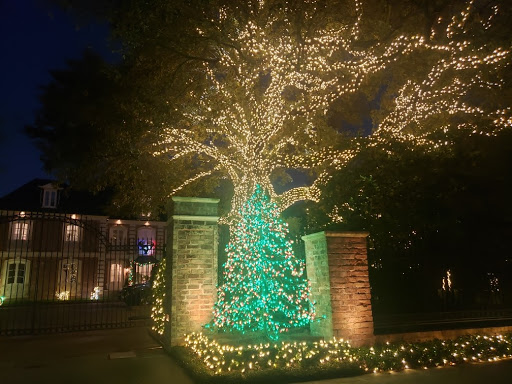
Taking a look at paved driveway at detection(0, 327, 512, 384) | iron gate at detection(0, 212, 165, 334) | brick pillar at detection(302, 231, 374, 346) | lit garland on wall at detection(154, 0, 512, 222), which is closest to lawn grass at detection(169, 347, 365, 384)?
paved driveway at detection(0, 327, 512, 384)

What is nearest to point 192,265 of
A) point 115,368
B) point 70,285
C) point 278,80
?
point 115,368

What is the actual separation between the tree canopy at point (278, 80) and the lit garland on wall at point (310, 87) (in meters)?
0.04

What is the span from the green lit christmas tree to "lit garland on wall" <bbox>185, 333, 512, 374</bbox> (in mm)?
616

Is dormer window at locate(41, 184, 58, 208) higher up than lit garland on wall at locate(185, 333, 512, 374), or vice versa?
dormer window at locate(41, 184, 58, 208)

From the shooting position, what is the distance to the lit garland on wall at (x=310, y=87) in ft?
28.4

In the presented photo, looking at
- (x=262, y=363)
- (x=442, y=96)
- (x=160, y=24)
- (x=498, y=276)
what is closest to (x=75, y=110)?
(x=160, y=24)

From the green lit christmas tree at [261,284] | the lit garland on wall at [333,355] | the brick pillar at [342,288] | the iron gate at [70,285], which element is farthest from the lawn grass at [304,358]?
the iron gate at [70,285]

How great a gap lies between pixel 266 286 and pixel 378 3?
23.3 ft

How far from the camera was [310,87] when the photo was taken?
1063cm

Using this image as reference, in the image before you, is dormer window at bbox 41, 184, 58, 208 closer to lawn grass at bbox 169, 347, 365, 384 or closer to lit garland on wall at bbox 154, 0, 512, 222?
lit garland on wall at bbox 154, 0, 512, 222

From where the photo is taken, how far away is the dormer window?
83.9 ft

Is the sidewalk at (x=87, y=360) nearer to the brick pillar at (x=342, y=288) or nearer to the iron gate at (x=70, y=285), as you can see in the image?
the iron gate at (x=70, y=285)

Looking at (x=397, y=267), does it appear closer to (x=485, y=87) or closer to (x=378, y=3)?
(x=485, y=87)

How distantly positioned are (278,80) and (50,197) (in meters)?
22.2
